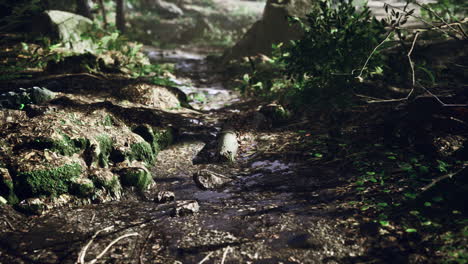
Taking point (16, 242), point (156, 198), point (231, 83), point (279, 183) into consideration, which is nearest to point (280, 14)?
point (231, 83)

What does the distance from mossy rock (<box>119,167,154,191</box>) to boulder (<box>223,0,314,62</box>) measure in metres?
8.56

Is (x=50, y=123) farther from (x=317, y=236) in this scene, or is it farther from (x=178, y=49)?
(x=178, y=49)

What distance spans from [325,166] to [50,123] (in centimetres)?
412

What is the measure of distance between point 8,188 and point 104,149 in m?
1.37

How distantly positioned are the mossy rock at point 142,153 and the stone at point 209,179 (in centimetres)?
98

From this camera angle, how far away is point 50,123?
4641 millimetres

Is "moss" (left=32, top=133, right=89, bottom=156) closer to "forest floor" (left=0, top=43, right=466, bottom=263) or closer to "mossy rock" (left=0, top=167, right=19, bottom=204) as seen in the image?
"mossy rock" (left=0, top=167, right=19, bottom=204)

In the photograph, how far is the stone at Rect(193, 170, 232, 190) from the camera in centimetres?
477

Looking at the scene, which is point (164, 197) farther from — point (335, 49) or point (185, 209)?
point (335, 49)

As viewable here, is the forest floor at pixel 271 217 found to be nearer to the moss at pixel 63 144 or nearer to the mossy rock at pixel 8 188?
the mossy rock at pixel 8 188

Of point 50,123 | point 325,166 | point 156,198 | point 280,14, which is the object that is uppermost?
point 280,14

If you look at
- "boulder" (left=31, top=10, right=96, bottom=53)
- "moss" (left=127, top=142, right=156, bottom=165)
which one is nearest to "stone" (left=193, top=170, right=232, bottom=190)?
"moss" (left=127, top=142, right=156, bottom=165)

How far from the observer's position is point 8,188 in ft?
12.3

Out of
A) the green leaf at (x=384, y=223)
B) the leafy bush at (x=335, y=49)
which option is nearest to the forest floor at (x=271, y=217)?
the green leaf at (x=384, y=223)
